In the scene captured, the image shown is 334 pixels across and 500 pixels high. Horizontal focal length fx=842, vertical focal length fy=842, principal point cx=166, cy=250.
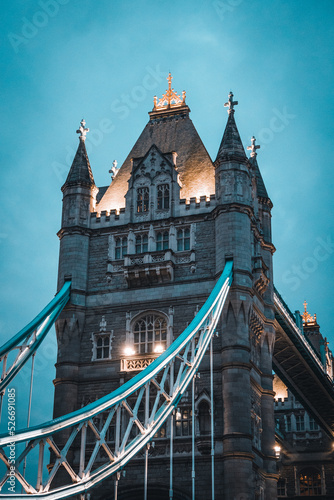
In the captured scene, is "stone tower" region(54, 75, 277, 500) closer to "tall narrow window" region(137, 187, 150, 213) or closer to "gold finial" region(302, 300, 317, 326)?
"tall narrow window" region(137, 187, 150, 213)

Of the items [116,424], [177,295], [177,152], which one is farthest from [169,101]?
[116,424]

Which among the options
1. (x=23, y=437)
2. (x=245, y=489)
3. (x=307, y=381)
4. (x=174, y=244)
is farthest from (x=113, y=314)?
(x=307, y=381)

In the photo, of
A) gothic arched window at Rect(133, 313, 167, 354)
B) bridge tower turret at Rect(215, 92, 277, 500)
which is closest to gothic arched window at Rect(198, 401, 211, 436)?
bridge tower turret at Rect(215, 92, 277, 500)

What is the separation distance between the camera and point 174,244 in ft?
151

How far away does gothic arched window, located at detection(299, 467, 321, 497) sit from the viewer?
6988 cm

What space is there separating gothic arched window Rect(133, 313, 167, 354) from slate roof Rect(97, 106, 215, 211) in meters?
7.68

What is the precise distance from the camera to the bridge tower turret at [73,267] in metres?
43.9

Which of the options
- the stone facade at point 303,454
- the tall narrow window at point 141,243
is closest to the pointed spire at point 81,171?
the tall narrow window at point 141,243

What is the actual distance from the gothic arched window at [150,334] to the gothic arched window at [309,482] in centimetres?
3222

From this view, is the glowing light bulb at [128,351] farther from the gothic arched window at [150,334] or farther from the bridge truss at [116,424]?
the bridge truss at [116,424]

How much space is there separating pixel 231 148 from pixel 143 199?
19.2ft

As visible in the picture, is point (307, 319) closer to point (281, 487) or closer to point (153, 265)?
point (281, 487)

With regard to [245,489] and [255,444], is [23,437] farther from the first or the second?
[255,444]

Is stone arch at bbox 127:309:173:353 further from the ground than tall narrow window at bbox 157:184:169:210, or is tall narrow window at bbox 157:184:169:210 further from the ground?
tall narrow window at bbox 157:184:169:210
